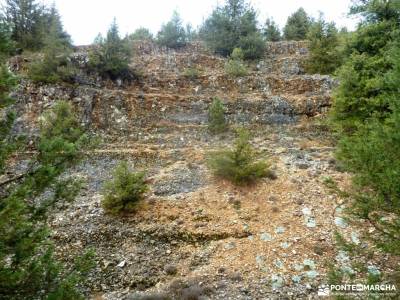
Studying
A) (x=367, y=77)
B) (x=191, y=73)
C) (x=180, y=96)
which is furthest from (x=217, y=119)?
(x=367, y=77)

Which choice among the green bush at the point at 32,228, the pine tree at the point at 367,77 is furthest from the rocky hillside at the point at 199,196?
the green bush at the point at 32,228

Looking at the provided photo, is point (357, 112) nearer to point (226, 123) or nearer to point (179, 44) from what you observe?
point (226, 123)

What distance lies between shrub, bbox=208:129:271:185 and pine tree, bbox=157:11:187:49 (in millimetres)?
20175

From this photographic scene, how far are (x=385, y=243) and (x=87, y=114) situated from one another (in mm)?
17771

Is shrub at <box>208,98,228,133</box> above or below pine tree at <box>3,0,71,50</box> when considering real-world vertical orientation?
below

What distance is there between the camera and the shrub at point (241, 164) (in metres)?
13.8

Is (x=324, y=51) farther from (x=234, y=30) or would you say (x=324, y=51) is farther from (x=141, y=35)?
(x=141, y=35)

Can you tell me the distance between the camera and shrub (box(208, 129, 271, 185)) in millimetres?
13844

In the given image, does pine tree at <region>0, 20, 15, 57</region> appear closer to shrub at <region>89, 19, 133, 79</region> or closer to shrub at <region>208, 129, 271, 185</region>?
shrub at <region>208, 129, 271, 185</region>

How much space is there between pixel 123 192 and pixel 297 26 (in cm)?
3276

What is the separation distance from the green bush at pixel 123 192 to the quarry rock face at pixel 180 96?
768 cm

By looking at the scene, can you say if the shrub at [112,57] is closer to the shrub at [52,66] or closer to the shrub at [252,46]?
the shrub at [52,66]

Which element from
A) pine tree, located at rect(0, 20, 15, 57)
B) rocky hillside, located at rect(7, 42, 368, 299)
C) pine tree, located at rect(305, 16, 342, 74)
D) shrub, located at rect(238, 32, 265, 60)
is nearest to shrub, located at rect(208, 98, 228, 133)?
rocky hillside, located at rect(7, 42, 368, 299)

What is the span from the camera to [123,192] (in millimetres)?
12961
